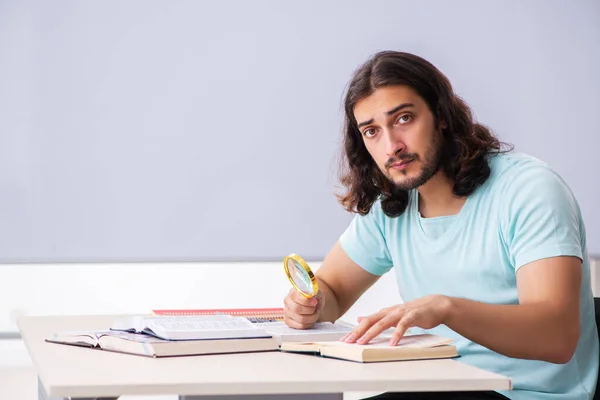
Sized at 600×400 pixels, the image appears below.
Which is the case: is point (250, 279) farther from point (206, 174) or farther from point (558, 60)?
point (558, 60)

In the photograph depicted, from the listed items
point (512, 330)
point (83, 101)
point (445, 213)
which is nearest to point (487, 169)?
point (445, 213)

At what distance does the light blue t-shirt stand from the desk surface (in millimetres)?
394

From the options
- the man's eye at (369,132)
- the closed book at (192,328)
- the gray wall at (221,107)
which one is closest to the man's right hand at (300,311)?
the closed book at (192,328)

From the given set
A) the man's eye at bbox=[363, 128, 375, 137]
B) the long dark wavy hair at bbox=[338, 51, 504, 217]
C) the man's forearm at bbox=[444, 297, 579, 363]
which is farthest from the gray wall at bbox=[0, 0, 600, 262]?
the man's forearm at bbox=[444, 297, 579, 363]

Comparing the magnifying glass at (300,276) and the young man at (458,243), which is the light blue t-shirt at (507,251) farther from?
the magnifying glass at (300,276)

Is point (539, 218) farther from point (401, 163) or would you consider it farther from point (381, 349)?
point (381, 349)

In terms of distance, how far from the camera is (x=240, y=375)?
1123mm

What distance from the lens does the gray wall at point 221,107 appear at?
3365 mm

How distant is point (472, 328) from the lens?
1.39 meters

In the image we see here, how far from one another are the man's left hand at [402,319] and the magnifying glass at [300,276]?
0.54 ft

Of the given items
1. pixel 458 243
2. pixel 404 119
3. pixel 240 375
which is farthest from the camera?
pixel 404 119

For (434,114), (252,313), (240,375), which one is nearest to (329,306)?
(252,313)

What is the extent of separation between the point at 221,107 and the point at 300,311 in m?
2.01

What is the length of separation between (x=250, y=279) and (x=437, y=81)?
1.86 metres
